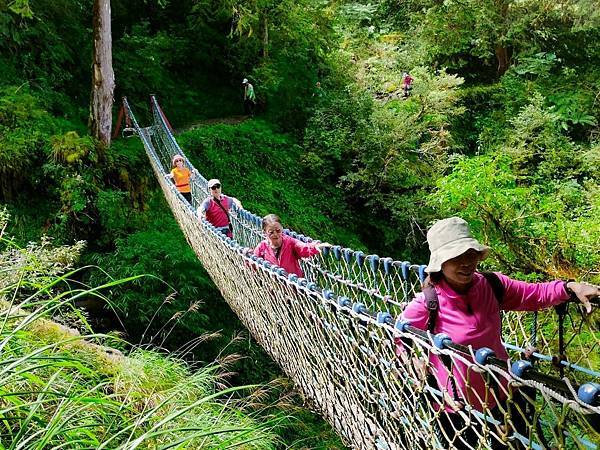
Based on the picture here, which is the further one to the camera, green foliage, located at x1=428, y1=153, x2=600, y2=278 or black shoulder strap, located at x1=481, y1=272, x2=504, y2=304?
green foliage, located at x1=428, y1=153, x2=600, y2=278

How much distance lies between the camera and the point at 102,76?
592 cm

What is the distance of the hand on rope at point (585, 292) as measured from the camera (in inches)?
48.9

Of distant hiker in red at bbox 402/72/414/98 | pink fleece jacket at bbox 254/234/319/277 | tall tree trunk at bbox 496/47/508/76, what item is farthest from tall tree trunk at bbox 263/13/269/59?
pink fleece jacket at bbox 254/234/319/277

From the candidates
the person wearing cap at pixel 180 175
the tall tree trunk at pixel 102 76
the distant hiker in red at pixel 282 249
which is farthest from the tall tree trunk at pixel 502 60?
the distant hiker in red at pixel 282 249

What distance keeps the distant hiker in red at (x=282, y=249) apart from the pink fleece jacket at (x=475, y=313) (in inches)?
46.9

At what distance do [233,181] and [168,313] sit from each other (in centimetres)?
286

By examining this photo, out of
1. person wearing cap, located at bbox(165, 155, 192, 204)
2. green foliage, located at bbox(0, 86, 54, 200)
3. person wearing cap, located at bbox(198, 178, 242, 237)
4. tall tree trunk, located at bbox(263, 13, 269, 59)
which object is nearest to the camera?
person wearing cap, located at bbox(198, 178, 242, 237)

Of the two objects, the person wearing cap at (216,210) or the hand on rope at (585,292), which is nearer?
the hand on rope at (585,292)

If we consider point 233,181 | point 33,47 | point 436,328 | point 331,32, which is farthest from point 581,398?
point 331,32

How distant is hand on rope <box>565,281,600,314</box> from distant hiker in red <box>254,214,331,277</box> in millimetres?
1283

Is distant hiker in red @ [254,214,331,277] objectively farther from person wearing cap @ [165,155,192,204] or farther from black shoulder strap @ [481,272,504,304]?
person wearing cap @ [165,155,192,204]

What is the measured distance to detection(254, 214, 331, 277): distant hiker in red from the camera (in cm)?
246

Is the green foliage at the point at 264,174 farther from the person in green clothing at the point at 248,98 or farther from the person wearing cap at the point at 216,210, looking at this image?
the person wearing cap at the point at 216,210

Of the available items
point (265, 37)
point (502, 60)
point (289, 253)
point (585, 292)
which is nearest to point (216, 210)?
point (289, 253)
